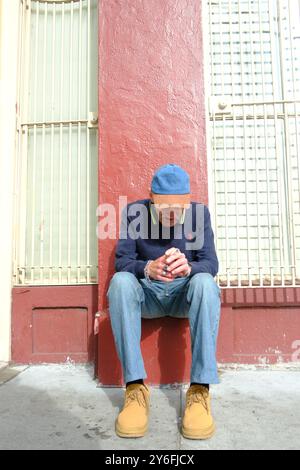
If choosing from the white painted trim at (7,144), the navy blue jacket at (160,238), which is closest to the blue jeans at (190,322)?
the navy blue jacket at (160,238)

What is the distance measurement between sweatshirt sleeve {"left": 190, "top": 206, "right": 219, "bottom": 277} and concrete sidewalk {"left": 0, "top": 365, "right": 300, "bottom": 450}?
73cm

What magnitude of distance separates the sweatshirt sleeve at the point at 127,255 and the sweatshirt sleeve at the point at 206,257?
0.97 feet

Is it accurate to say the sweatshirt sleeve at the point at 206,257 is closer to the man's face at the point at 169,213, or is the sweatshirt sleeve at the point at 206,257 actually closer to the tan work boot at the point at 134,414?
the man's face at the point at 169,213

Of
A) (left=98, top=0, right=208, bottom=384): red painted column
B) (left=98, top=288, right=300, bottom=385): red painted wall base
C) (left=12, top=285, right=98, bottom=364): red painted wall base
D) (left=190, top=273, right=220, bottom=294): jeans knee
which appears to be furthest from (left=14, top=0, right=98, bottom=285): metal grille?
(left=190, top=273, right=220, bottom=294): jeans knee

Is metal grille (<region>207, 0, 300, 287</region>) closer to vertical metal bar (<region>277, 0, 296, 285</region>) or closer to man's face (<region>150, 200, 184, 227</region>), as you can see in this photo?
vertical metal bar (<region>277, 0, 296, 285</region>)

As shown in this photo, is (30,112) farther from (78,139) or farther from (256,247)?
(256,247)

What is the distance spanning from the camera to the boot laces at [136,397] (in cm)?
198

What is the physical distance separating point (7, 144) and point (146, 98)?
118cm

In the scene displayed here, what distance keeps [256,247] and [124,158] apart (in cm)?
118

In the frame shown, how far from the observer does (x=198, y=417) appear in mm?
1859

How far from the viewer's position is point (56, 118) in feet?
11.0

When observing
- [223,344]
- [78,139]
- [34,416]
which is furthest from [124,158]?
[34,416]
